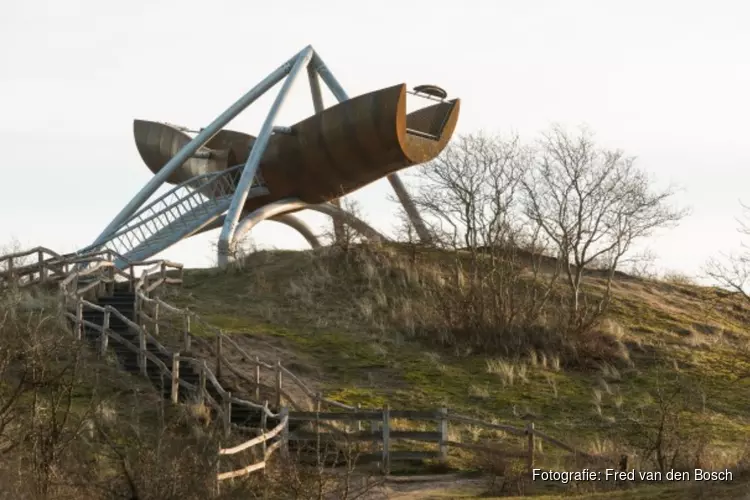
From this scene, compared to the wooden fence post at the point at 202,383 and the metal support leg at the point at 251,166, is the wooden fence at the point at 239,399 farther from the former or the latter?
the metal support leg at the point at 251,166

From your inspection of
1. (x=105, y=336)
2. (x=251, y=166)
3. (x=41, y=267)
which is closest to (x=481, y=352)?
(x=105, y=336)

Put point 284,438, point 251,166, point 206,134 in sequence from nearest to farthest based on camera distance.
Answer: point 284,438 < point 251,166 < point 206,134

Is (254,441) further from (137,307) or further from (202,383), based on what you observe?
(137,307)

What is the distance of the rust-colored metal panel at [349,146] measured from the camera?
41.8 meters

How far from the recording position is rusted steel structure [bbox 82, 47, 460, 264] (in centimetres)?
4209

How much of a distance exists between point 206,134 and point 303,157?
4.34 metres

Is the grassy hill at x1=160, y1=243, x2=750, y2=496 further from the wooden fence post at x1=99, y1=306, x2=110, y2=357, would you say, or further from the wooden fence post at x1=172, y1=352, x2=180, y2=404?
the wooden fence post at x1=99, y1=306, x2=110, y2=357

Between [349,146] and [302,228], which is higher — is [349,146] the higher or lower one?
the higher one

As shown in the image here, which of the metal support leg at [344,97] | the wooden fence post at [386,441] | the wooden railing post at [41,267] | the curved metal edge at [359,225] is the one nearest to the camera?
the wooden fence post at [386,441]

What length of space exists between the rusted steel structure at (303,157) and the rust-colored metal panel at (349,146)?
0.03m

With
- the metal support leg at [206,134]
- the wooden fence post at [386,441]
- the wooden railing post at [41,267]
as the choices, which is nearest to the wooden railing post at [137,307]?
Result: the wooden railing post at [41,267]

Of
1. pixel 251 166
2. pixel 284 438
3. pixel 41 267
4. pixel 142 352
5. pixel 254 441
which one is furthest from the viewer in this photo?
pixel 251 166

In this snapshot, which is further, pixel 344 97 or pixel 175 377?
pixel 344 97

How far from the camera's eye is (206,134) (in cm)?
4700
